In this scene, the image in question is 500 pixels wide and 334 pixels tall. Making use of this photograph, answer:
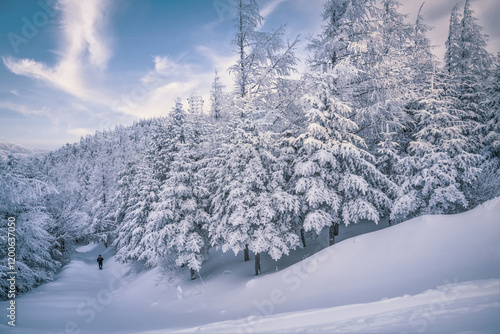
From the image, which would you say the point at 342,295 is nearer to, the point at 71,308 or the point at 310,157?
the point at 310,157

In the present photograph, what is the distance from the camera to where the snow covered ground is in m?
4.73

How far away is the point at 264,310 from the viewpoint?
9.09 m

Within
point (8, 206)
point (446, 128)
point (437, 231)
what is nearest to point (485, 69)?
point (446, 128)

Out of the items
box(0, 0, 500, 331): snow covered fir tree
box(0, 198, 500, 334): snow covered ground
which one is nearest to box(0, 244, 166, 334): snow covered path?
box(0, 198, 500, 334): snow covered ground

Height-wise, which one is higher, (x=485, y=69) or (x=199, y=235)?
(x=485, y=69)

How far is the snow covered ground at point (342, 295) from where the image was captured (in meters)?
4.73

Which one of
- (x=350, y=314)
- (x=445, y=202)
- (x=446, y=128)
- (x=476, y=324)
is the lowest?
(x=350, y=314)

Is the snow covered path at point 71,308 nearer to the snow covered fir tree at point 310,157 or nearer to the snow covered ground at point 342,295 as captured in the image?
the snow covered ground at point 342,295

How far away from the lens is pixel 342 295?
302 inches

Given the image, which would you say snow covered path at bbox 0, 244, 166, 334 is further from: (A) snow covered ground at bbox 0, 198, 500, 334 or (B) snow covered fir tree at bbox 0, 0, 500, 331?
(B) snow covered fir tree at bbox 0, 0, 500, 331

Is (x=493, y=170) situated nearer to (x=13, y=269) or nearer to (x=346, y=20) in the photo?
(x=346, y=20)

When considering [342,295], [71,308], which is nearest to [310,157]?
[342,295]

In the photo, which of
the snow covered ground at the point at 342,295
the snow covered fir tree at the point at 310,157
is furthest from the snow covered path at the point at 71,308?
the snow covered fir tree at the point at 310,157

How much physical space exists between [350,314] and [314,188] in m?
7.18
